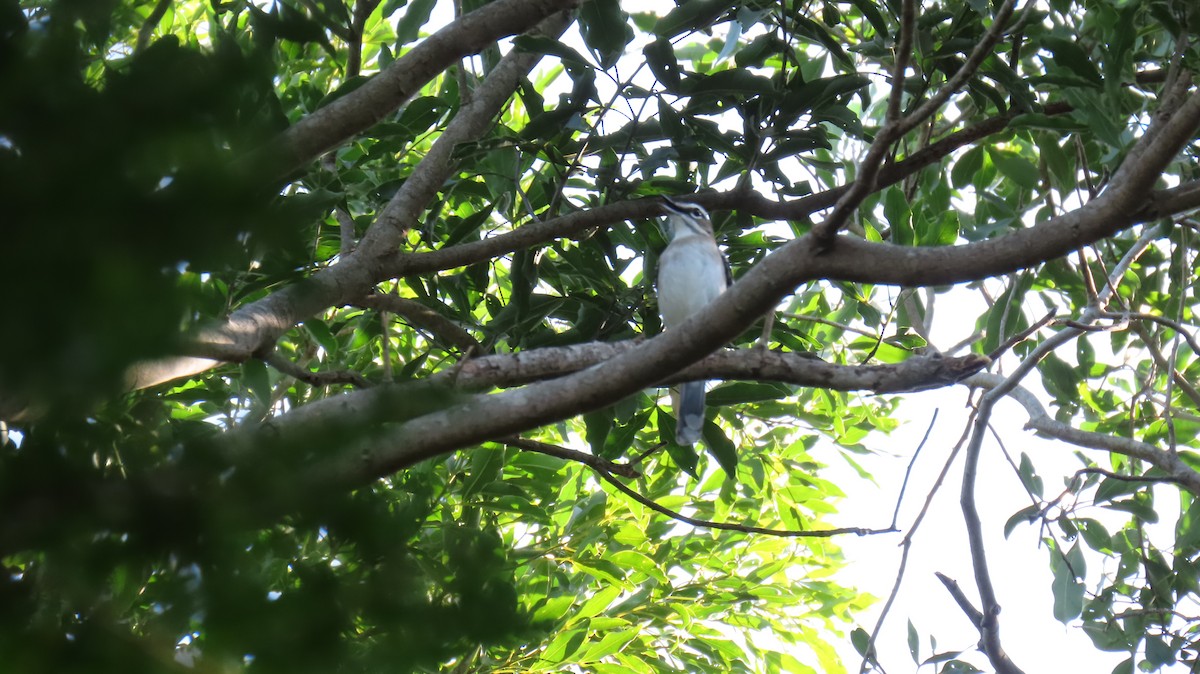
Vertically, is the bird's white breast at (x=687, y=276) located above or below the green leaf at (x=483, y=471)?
above

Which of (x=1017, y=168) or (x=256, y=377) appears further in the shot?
(x=1017, y=168)

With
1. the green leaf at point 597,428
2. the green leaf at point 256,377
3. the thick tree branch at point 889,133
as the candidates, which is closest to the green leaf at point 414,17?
the green leaf at point 256,377

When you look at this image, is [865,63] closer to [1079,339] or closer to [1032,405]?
[1079,339]

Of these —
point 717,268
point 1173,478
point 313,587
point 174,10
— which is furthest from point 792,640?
point 313,587

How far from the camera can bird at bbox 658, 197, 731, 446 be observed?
15.1 feet

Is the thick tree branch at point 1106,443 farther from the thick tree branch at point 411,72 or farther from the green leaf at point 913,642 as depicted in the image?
the thick tree branch at point 411,72

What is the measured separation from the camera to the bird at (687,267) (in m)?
4.61

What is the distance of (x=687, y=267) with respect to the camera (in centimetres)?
537

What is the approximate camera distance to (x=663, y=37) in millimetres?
3389

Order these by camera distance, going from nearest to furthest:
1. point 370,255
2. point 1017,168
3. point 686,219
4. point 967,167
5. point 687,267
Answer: point 370,255, point 1017,168, point 967,167, point 686,219, point 687,267

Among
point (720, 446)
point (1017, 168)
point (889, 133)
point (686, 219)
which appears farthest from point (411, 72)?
point (1017, 168)

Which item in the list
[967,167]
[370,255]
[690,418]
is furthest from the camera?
[967,167]

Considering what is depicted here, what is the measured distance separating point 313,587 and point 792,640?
4.45 m

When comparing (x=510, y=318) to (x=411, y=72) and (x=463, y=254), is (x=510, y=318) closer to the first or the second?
(x=463, y=254)
